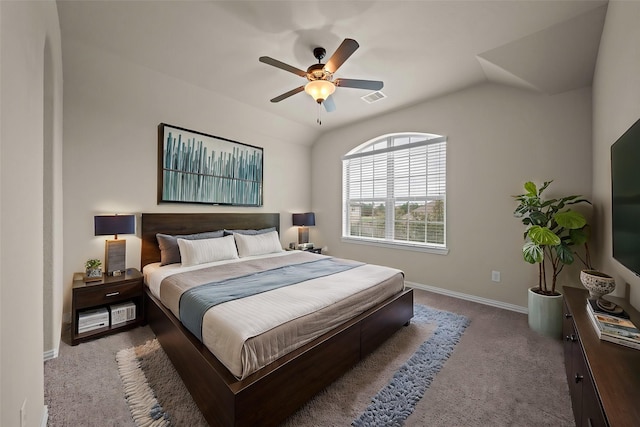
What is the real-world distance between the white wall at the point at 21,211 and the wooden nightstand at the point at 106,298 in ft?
3.78

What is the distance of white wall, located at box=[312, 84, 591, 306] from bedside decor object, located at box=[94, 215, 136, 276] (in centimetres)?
378

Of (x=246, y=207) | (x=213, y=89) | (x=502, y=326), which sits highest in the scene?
(x=213, y=89)

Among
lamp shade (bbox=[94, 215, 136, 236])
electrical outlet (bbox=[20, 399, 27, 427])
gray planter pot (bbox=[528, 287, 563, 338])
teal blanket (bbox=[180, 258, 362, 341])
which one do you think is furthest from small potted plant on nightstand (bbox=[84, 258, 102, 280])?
gray planter pot (bbox=[528, 287, 563, 338])

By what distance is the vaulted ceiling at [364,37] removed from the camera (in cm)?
206

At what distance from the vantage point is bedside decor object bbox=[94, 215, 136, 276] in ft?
8.77

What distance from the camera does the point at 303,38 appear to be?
7.93ft

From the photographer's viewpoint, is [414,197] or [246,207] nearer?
[414,197]

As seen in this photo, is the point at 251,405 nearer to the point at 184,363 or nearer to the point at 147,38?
the point at 184,363

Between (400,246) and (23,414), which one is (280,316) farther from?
(400,246)

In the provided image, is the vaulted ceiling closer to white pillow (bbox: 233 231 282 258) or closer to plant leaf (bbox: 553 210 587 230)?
plant leaf (bbox: 553 210 587 230)

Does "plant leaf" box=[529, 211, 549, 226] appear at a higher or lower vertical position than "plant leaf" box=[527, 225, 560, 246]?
higher

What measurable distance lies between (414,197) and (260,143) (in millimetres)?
2821

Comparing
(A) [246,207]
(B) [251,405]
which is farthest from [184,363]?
(A) [246,207]

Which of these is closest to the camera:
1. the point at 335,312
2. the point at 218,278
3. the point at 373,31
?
the point at 335,312
